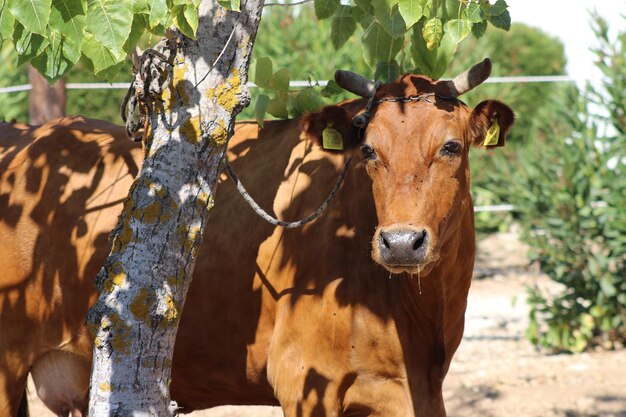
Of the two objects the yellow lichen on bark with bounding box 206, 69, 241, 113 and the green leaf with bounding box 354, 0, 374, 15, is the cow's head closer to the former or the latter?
the green leaf with bounding box 354, 0, 374, 15

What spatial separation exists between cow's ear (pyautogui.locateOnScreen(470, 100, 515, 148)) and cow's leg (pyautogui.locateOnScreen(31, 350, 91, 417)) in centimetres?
199

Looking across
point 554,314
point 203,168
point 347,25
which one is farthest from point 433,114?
point 554,314

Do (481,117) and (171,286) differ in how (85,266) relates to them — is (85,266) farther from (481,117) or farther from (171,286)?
(481,117)

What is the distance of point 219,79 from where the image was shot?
2.88 m

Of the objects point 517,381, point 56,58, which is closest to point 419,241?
point 56,58

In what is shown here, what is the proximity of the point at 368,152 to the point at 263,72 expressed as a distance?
1.65 feet

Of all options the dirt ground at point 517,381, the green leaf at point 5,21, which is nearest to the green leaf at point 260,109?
the green leaf at point 5,21

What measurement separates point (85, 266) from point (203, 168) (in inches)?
60.5

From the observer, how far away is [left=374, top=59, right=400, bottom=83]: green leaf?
397 centimetres

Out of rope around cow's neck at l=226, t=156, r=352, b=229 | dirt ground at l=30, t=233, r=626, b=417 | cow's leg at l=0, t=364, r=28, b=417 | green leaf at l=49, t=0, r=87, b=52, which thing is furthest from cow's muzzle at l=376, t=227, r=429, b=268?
dirt ground at l=30, t=233, r=626, b=417

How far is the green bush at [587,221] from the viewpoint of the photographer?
7.61 m

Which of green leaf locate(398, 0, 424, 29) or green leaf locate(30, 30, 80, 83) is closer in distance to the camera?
green leaf locate(30, 30, 80, 83)

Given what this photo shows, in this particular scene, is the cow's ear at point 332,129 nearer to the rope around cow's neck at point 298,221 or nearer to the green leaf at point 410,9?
the rope around cow's neck at point 298,221

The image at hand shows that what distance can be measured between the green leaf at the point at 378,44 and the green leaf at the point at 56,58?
4.65 ft
